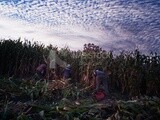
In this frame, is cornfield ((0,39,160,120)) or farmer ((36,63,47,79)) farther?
farmer ((36,63,47,79))

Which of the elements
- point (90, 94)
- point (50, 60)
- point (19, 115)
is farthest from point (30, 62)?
point (19, 115)

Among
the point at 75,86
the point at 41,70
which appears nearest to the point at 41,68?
the point at 41,70

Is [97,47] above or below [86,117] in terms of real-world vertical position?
above

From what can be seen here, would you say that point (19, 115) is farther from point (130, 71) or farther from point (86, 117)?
point (130, 71)

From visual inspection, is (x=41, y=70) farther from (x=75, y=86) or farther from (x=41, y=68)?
A: (x=75, y=86)

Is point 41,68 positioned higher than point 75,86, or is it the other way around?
point 41,68

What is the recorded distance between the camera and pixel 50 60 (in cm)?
1284

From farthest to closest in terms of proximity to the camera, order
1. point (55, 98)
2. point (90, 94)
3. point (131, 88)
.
Answer: point (131, 88), point (90, 94), point (55, 98)

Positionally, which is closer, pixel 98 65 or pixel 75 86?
pixel 75 86

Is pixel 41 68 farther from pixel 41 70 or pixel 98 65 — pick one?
pixel 98 65

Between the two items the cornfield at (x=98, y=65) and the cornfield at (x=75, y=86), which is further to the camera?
the cornfield at (x=98, y=65)

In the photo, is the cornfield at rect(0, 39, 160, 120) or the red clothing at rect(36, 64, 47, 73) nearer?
the cornfield at rect(0, 39, 160, 120)

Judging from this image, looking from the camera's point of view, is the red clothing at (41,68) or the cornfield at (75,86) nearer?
the cornfield at (75,86)

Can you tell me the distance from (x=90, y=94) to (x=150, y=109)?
3.55m
